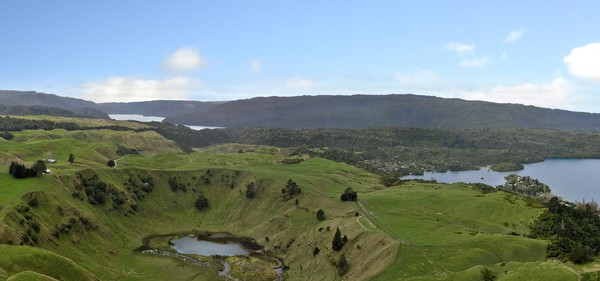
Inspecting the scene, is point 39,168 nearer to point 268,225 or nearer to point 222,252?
point 222,252

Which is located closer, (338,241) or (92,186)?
(338,241)

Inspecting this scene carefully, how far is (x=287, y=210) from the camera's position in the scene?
14125 centimetres

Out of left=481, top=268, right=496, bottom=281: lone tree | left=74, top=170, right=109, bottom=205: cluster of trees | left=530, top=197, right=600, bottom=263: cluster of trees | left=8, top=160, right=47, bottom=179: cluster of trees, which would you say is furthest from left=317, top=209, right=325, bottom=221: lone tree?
left=8, top=160, right=47, bottom=179: cluster of trees

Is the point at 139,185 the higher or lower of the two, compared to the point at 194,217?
higher

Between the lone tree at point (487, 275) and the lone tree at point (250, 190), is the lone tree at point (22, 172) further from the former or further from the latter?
the lone tree at point (487, 275)

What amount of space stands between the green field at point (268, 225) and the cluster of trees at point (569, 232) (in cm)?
344

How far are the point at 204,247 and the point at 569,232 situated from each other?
Result: 88109 millimetres

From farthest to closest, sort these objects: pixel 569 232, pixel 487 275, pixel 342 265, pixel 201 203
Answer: pixel 201 203 < pixel 342 265 < pixel 569 232 < pixel 487 275

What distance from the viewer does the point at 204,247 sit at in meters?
127

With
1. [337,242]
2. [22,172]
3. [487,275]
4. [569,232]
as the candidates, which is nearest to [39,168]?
[22,172]

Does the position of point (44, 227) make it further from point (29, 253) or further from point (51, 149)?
point (51, 149)

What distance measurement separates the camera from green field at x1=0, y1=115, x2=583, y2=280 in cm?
8094

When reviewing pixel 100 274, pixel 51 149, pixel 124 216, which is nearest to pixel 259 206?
pixel 124 216

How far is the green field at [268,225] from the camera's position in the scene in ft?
266
